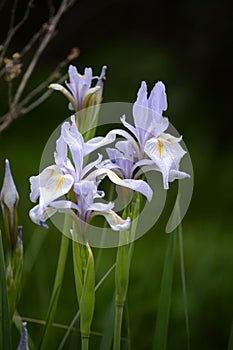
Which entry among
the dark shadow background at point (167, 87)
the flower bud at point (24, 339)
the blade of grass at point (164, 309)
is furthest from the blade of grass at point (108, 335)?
the dark shadow background at point (167, 87)

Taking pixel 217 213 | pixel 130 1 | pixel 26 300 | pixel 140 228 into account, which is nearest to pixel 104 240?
pixel 140 228

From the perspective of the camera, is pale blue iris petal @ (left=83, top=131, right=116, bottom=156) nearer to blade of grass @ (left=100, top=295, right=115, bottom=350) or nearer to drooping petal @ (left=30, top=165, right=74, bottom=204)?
drooping petal @ (left=30, top=165, right=74, bottom=204)

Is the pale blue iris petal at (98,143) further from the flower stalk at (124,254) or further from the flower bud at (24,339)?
the flower bud at (24,339)

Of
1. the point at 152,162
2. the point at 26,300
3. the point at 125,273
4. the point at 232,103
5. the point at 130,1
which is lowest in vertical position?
the point at 26,300

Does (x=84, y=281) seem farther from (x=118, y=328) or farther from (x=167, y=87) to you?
(x=167, y=87)

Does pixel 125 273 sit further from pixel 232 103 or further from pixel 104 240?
pixel 232 103

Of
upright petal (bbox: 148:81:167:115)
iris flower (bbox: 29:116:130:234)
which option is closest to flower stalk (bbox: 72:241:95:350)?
iris flower (bbox: 29:116:130:234)

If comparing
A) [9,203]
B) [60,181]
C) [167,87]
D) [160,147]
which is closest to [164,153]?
[160,147]
